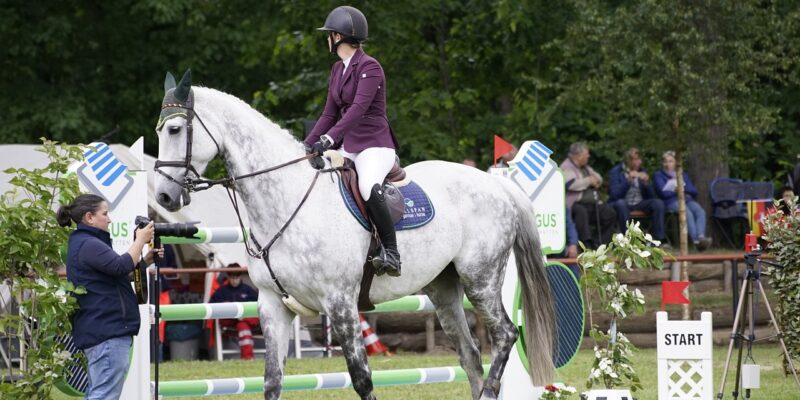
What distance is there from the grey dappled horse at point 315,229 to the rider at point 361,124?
0.17 metres

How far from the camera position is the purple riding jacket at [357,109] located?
23.4 feet

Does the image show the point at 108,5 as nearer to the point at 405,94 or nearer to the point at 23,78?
the point at 23,78

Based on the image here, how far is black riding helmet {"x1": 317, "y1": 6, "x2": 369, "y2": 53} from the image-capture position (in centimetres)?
729

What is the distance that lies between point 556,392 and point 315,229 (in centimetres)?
235

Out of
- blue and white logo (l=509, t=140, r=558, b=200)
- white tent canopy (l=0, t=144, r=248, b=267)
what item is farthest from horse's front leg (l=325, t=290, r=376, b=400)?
white tent canopy (l=0, t=144, r=248, b=267)

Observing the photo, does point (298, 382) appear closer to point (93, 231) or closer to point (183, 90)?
point (93, 231)

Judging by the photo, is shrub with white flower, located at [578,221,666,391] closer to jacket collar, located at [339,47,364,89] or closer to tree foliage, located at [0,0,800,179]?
jacket collar, located at [339,47,364,89]

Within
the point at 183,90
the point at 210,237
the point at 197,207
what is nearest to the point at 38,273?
the point at 210,237

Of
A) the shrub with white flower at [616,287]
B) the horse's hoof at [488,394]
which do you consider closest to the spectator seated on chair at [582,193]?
the shrub with white flower at [616,287]

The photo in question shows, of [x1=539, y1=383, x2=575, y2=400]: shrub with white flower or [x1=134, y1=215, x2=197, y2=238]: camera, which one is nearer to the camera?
[x1=134, y1=215, x2=197, y2=238]: camera

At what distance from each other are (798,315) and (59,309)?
19.5 feet

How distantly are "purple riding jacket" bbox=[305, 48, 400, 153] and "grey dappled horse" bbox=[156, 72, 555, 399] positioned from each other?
0.89 feet

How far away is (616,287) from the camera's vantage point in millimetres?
8438

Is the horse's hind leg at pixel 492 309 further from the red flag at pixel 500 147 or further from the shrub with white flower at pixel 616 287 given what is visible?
the red flag at pixel 500 147
